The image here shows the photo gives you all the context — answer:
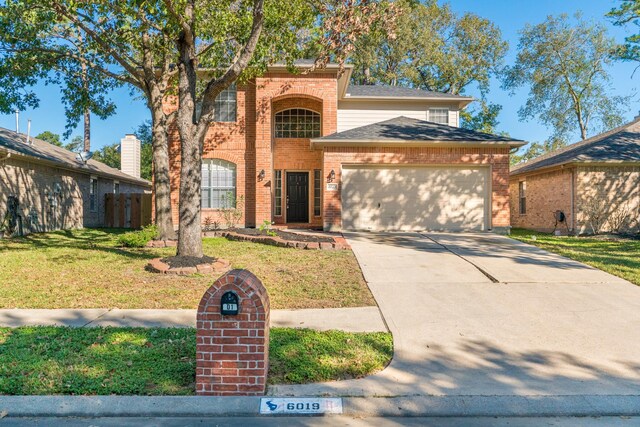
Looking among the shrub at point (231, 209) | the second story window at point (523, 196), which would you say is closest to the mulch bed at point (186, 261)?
the shrub at point (231, 209)

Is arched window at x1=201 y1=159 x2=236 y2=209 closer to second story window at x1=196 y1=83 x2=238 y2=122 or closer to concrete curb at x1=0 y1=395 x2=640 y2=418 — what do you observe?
second story window at x1=196 y1=83 x2=238 y2=122

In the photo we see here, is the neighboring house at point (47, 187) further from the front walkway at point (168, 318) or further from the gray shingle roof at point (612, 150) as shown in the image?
the gray shingle roof at point (612, 150)

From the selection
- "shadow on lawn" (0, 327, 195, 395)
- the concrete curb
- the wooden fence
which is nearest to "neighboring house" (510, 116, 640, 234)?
the concrete curb

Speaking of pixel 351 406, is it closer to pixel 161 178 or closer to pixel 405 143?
pixel 161 178

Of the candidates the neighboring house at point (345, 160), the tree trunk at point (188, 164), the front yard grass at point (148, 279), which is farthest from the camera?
the neighboring house at point (345, 160)

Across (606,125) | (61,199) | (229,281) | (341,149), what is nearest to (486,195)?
(341,149)

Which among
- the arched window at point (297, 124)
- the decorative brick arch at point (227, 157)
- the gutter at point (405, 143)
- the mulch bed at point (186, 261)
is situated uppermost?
the arched window at point (297, 124)

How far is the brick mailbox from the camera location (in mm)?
3891

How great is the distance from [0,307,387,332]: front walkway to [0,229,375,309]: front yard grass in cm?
33

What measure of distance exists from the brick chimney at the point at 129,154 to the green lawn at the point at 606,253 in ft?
84.5

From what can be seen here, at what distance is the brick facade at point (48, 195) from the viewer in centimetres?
1611

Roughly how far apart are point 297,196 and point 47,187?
34.9ft

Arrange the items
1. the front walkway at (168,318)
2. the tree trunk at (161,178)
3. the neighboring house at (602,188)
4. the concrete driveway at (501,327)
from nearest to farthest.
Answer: the concrete driveway at (501,327) < the front walkway at (168,318) < the tree trunk at (161,178) < the neighboring house at (602,188)

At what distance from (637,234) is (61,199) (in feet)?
76.9
